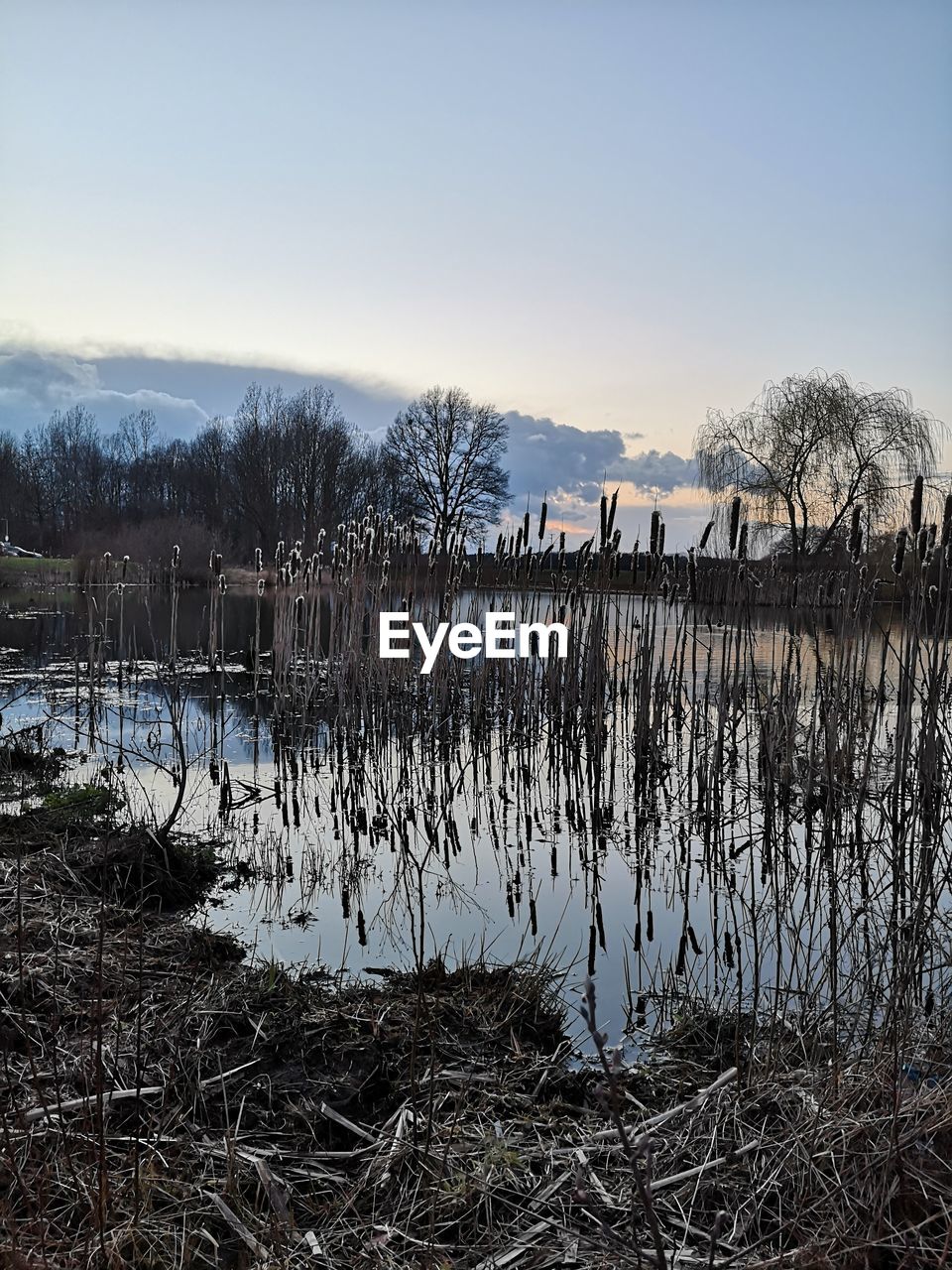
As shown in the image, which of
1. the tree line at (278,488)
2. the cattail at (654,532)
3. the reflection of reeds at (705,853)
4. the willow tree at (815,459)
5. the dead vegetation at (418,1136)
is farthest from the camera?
the tree line at (278,488)

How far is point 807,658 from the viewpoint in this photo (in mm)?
15781

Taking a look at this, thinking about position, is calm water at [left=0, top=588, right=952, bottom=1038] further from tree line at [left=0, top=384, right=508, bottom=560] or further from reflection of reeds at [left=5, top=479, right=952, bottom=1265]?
tree line at [left=0, top=384, right=508, bottom=560]

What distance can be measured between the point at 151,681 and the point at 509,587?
6.48 m

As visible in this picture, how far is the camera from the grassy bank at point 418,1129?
69.9 inches

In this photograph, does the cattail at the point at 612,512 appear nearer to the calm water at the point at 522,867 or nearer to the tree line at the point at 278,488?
the calm water at the point at 522,867

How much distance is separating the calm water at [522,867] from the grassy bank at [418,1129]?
1.12ft

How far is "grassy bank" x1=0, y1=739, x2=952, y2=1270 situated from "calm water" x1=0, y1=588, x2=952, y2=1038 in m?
0.34

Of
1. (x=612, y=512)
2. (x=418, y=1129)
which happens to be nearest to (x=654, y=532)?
(x=612, y=512)

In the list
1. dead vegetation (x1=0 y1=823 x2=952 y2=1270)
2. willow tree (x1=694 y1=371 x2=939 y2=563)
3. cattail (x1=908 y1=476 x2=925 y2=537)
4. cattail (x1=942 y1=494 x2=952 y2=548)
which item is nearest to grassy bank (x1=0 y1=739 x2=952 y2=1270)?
dead vegetation (x1=0 y1=823 x2=952 y2=1270)

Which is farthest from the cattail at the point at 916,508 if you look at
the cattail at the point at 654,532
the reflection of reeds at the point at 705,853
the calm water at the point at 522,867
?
the cattail at the point at 654,532

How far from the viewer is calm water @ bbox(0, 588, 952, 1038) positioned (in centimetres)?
359

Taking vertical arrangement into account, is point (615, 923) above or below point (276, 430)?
below

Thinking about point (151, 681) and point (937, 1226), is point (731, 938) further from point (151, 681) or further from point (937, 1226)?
point (151, 681)

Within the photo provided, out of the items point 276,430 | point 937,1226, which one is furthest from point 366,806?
point 276,430
